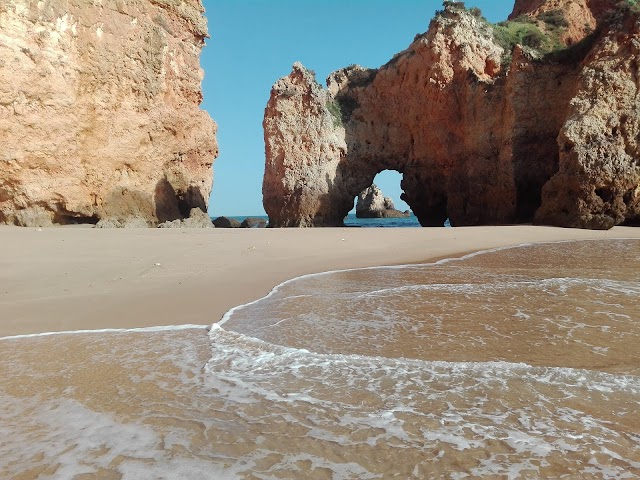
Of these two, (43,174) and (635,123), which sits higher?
(635,123)

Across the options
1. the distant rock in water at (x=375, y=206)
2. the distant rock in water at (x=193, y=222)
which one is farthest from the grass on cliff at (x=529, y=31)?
the distant rock in water at (x=375, y=206)

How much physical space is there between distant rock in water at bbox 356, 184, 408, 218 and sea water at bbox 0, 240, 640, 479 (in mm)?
47099

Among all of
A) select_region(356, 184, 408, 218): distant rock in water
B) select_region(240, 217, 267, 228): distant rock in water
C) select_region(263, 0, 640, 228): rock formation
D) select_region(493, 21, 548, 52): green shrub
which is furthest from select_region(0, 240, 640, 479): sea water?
select_region(356, 184, 408, 218): distant rock in water

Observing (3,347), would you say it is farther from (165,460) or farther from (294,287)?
(294,287)

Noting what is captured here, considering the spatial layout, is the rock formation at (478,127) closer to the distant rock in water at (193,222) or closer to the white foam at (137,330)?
the distant rock in water at (193,222)

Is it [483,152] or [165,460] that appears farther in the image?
[483,152]

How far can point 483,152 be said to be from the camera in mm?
18469

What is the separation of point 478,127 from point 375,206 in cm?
3248

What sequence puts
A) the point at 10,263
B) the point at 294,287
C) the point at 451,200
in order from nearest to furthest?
the point at 294,287, the point at 10,263, the point at 451,200

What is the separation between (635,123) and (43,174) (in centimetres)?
1724

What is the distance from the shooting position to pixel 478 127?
18625 millimetres

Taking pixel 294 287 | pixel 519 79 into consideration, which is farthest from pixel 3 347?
pixel 519 79

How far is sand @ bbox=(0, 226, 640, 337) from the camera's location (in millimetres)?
3801

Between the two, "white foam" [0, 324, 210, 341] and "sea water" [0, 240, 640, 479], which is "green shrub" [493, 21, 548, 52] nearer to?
"sea water" [0, 240, 640, 479]
